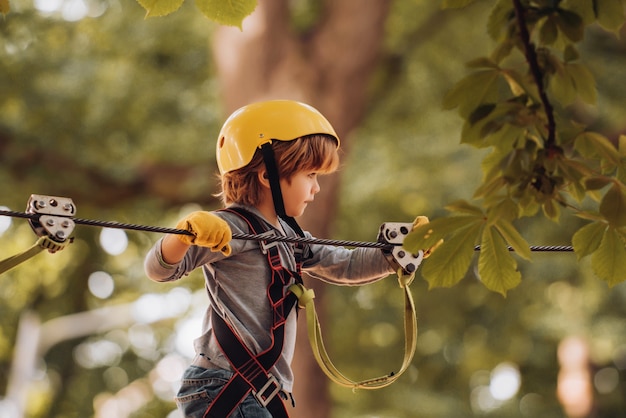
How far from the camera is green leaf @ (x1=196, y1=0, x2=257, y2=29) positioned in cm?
208

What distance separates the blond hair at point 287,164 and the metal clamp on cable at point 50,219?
24.6 inches

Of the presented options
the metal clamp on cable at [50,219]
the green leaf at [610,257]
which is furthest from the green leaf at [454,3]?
the metal clamp on cable at [50,219]

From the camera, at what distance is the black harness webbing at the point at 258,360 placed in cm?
250

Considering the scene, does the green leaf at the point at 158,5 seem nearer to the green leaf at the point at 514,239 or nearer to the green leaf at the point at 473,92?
the green leaf at the point at 473,92

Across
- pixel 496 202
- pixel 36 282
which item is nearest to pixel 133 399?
pixel 36 282

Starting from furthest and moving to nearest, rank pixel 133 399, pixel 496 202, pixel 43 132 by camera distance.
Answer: pixel 133 399 < pixel 43 132 < pixel 496 202

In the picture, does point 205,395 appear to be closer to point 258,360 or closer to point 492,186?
point 258,360

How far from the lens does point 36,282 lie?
1301cm

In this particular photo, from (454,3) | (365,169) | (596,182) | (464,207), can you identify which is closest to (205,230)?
(464,207)

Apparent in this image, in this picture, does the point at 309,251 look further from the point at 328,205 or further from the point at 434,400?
the point at 434,400

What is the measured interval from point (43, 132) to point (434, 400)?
5128 millimetres

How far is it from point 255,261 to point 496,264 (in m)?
0.76

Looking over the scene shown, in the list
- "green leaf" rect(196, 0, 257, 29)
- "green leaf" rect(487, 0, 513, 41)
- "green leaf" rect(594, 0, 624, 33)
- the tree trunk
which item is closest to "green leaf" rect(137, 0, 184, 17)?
"green leaf" rect(196, 0, 257, 29)

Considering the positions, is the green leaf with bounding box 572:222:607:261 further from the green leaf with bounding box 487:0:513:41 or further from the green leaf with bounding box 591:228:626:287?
the green leaf with bounding box 487:0:513:41
